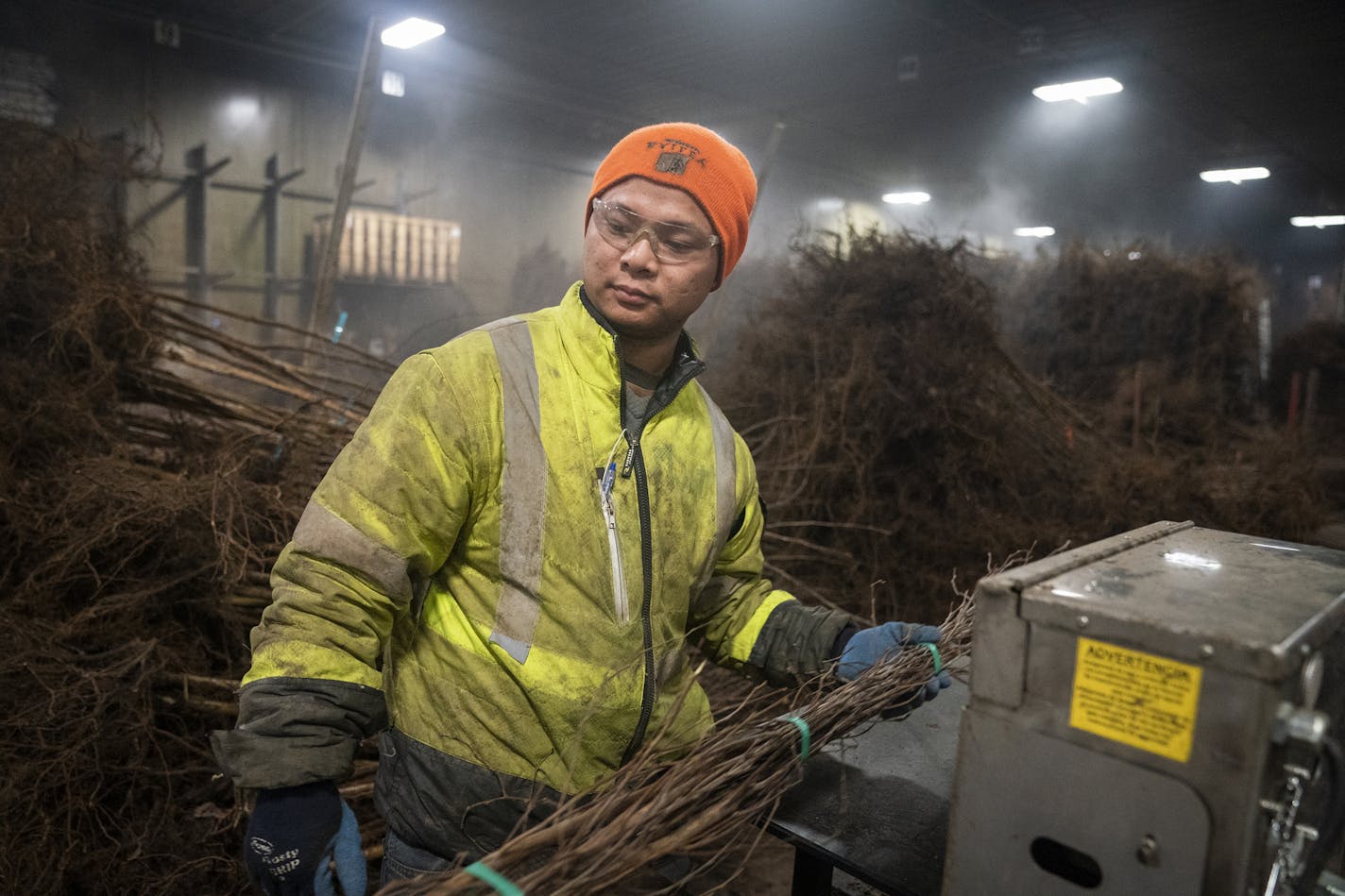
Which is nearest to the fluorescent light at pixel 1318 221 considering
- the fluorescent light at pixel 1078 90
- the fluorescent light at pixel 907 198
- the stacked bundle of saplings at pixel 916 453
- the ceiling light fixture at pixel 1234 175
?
the ceiling light fixture at pixel 1234 175

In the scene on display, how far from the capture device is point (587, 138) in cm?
1066

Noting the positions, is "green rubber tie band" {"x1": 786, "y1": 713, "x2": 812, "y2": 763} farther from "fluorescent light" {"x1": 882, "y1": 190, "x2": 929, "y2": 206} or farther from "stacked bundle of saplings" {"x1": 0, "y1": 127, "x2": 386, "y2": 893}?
"fluorescent light" {"x1": 882, "y1": 190, "x2": 929, "y2": 206}

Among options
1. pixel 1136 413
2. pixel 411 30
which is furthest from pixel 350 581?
pixel 1136 413

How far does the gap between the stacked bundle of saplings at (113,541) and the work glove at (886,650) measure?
170 centimetres

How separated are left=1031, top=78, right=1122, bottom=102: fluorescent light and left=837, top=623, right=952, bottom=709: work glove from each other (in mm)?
8375

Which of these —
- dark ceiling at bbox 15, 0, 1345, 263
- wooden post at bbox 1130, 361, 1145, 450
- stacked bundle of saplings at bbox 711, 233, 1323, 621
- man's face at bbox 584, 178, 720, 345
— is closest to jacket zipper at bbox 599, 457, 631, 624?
man's face at bbox 584, 178, 720, 345

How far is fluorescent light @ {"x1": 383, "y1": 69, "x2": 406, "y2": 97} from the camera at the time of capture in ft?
27.3

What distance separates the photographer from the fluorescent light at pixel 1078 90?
8.20m

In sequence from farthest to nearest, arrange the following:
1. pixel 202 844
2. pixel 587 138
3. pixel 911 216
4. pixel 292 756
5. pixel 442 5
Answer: pixel 911 216 → pixel 587 138 → pixel 442 5 → pixel 202 844 → pixel 292 756

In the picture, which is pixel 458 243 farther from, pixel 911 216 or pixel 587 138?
pixel 911 216

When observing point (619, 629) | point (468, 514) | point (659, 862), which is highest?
point (468, 514)

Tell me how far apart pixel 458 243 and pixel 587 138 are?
239cm

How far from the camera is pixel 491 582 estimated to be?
1345 mm

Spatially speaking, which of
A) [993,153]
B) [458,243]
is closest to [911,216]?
[993,153]
